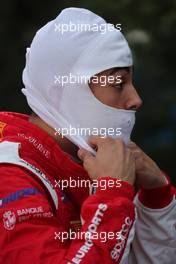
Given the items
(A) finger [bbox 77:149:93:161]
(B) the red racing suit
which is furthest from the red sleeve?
(A) finger [bbox 77:149:93:161]

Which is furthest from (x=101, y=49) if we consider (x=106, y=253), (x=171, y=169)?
(x=171, y=169)

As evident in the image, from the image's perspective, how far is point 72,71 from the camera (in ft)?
8.00

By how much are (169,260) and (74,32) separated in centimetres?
81

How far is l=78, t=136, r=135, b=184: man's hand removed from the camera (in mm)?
2213

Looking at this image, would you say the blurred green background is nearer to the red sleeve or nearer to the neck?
the neck

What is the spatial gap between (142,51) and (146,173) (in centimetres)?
151

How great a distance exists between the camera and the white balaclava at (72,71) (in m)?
2.43

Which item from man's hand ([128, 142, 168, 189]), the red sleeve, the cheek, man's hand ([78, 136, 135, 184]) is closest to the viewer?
the red sleeve

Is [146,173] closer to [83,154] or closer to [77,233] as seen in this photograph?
[83,154]

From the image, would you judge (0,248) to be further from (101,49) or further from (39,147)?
(101,49)

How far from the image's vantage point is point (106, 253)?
6.75 ft

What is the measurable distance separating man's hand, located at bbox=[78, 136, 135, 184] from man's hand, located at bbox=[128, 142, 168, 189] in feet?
0.84

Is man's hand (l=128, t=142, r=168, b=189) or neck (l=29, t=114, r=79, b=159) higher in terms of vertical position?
neck (l=29, t=114, r=79, b=159)

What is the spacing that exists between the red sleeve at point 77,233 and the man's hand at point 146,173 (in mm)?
411
